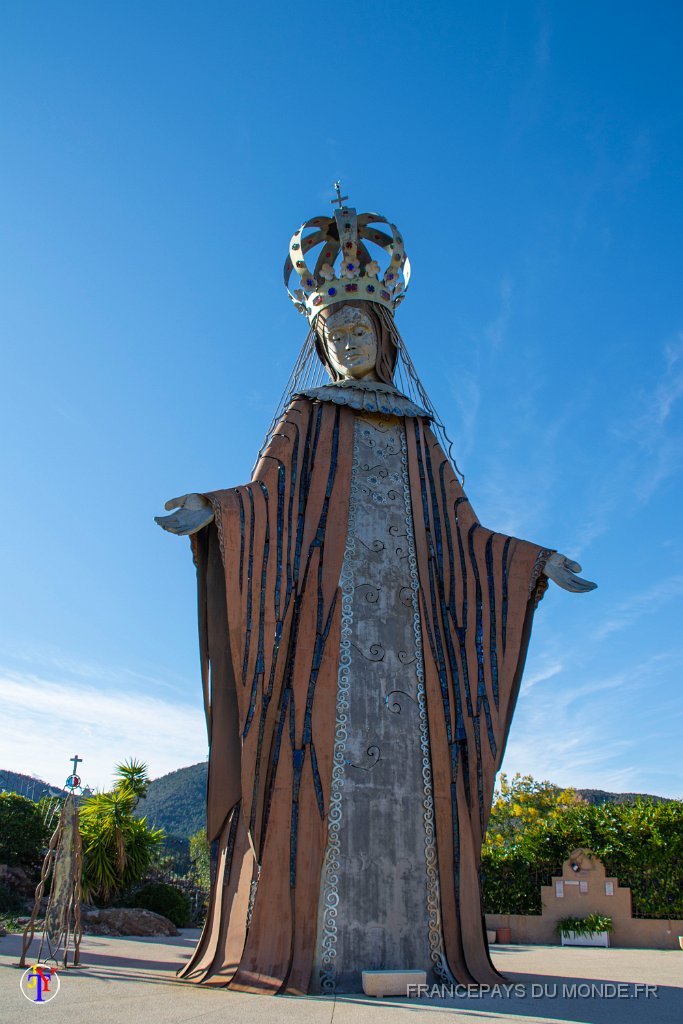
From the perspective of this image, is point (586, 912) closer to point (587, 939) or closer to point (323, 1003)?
point (587, 939)

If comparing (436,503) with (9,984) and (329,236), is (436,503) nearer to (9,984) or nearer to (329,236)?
(329,236)

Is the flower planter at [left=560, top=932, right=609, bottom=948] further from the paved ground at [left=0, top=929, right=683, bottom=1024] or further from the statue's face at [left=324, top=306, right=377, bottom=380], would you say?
the statue's face at [left=324, top=306, right=377, bottom=380]

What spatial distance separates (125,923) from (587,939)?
8399 millimetres

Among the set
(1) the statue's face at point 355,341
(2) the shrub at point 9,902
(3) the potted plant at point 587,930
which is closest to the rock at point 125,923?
(2) the shrub at point 9,902

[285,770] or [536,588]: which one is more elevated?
[536,588]

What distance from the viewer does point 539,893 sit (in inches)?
627

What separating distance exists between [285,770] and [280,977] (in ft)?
4.85

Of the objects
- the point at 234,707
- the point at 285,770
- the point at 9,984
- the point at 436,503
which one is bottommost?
the point at 9,984

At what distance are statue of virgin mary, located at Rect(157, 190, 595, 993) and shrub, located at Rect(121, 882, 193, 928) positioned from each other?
1187 cm

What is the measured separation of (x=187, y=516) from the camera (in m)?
7.10

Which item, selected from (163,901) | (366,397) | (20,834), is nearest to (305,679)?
(366,397)

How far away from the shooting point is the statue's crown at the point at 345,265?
9.52 meters

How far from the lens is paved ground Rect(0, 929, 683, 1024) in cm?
421

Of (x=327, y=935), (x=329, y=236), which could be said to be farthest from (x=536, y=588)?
(x=329, y=236)
